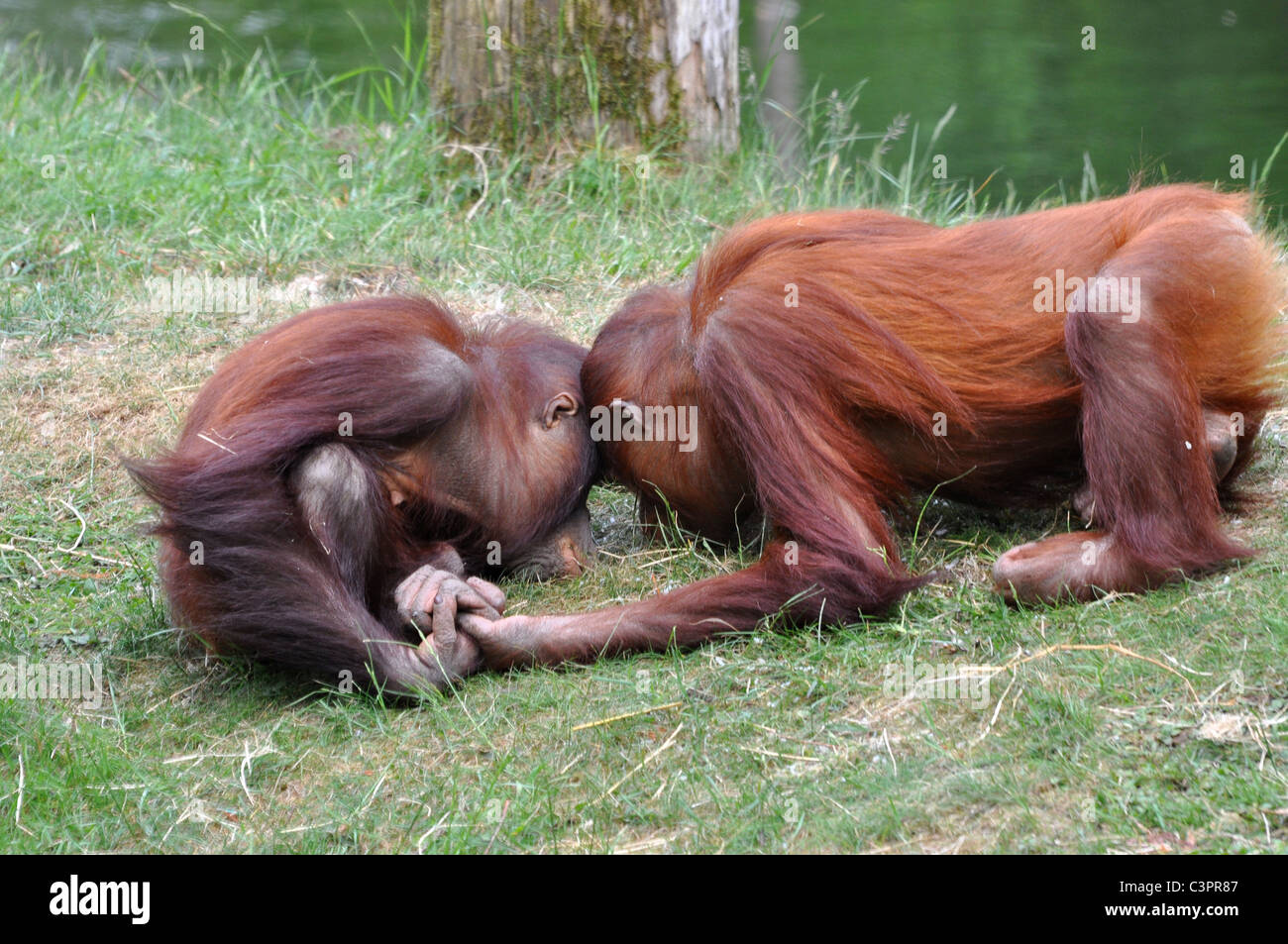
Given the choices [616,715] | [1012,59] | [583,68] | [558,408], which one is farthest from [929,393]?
[1012,59]

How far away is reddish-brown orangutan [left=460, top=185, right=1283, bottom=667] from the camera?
123 inches

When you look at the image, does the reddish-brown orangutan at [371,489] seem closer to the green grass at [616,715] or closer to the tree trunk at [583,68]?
the green grass at [616,715]

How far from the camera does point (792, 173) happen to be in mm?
6109

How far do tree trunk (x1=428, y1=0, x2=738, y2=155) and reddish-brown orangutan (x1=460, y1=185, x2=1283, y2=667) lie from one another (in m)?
2.24

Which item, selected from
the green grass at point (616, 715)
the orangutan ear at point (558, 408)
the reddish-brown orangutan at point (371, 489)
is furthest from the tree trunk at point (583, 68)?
the orangutan ear at point (558, 408)

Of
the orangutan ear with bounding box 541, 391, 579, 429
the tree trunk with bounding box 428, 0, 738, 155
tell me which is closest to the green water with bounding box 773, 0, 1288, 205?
the tree trunk with bounding box 428, 0, 738, 155

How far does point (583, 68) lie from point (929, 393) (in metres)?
2.75

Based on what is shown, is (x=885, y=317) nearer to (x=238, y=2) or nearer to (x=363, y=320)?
(x=363, y=320)

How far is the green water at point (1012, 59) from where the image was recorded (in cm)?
996

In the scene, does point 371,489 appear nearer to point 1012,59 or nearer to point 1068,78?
point 1068,78

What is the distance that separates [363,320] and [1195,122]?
8553 mm

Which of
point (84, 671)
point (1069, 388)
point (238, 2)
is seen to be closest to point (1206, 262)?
point (1069, 388)

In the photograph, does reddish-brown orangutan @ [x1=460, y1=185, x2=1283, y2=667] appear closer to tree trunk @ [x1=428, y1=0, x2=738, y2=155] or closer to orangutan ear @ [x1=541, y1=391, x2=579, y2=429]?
orangutan ear @ [x1=541, y1=391, x2=579, y2=429]

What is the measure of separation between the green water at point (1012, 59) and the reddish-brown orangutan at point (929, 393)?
231 inches
